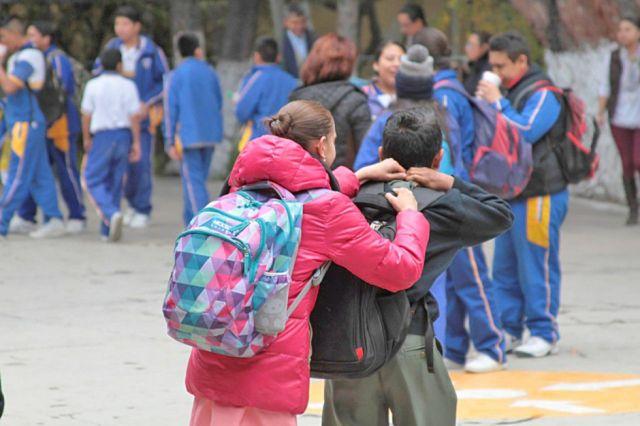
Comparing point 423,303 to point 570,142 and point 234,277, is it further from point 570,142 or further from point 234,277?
point 570,142

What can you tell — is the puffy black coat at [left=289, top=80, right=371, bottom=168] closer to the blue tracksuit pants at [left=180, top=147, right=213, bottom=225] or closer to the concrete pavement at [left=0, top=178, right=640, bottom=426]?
the concrete pavement at [left=0, top=178, right=640, bottom=426]

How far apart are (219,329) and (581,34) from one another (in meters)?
12.0

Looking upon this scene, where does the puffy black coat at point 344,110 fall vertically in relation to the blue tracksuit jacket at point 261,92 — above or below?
above

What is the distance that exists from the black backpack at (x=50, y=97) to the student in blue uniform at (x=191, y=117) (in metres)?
0.96

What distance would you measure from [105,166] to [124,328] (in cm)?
389

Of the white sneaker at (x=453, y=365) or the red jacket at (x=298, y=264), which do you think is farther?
the white sneaker at (x=453, y=365)

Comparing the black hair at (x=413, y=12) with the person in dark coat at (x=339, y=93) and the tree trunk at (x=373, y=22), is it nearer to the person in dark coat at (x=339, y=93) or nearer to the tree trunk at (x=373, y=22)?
the person in dark coat at (x=339, y=93)

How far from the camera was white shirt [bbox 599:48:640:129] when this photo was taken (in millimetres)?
12883

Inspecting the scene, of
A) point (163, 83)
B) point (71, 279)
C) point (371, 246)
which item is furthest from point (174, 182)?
point (371, 246)

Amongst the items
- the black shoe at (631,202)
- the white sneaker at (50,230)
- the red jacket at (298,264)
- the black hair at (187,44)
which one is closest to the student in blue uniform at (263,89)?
the black hair at (187,44)

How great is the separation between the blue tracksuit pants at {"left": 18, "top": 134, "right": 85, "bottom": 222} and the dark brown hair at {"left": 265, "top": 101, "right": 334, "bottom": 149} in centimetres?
861

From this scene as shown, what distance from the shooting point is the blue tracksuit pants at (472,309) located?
6.89 meters

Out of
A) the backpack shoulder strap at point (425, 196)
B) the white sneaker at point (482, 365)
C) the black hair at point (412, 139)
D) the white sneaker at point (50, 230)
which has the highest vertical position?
the black hair at point (412, 139)

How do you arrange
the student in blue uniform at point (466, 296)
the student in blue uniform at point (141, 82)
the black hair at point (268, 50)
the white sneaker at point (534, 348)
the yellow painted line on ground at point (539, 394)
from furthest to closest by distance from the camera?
the student in blue uniform at point (141, 82), the black hair at point (268, 50), the white sneaker at point (534, 348), the student in blue uniform at point (466, 296), the yellow painted line on ground at point (539, 394)
